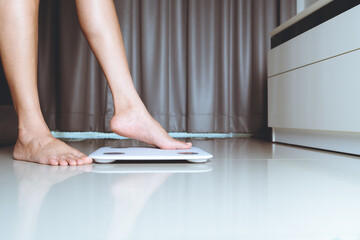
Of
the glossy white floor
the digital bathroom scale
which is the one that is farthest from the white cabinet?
the digital bathroom scale

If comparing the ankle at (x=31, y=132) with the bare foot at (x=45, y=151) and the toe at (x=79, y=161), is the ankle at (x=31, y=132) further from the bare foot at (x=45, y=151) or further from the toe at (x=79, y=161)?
the toe at (x=79, y=161)

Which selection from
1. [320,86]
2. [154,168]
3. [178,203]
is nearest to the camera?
[178,203]

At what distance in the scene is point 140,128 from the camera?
109cm

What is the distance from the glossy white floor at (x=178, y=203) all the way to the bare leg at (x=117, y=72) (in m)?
0.24

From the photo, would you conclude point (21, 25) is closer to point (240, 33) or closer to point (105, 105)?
point (105, 105)

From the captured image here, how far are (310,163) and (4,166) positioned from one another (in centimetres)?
92

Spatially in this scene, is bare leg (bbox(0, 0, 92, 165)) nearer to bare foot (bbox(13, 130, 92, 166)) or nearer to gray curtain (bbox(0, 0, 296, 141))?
bare foot (bbox(13, 130, 92, 166))

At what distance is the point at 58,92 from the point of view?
2.26 m

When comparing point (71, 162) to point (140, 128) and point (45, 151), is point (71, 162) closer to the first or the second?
point (45, 151)

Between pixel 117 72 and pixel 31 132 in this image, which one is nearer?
pixel 31 132

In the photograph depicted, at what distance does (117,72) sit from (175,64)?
1.29 metres

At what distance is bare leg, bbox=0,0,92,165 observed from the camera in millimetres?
958

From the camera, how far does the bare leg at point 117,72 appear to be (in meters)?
1.09

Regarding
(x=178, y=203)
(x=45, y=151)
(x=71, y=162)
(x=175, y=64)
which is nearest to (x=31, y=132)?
(x=45, y=151)
